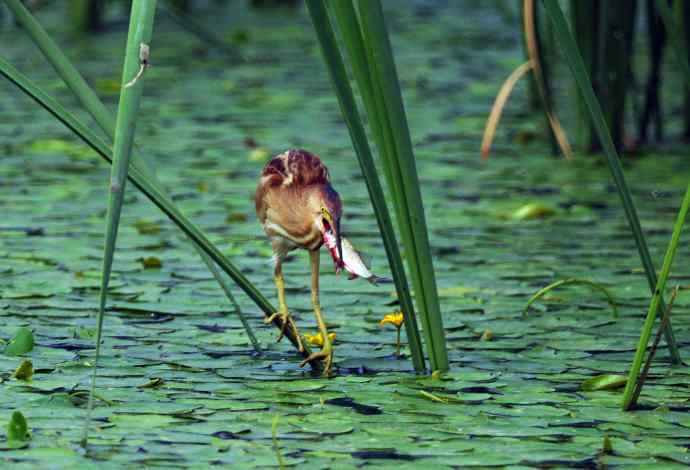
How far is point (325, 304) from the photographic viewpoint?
4031mm

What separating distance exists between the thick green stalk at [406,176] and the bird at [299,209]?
0.16 metres

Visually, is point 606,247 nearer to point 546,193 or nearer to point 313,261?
point 546,193

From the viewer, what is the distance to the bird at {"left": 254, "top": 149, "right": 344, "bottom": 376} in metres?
2.99

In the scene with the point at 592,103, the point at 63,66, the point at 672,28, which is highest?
the point at 63,66

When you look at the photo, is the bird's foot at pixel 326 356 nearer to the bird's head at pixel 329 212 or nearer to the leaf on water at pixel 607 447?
the bird's head at pixel 329 212

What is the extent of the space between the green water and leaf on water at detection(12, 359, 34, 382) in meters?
0.02

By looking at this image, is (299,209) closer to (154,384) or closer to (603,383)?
(154,384)

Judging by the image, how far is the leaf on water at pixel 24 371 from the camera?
3105 millimetres

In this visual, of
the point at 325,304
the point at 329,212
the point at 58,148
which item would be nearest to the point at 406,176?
the point at 329,212

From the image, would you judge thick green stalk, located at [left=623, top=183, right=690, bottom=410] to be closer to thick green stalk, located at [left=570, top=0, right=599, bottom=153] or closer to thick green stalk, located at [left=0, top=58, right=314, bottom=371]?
thick green stalk, located at [left=0, top=58, right=314, bottom=371]

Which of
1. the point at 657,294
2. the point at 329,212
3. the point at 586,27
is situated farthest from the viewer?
the point at 586,27

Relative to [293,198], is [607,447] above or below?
below

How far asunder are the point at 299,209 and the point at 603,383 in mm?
757

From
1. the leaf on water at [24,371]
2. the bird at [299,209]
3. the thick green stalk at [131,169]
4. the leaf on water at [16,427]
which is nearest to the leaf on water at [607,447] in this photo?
the bird at [299,209]
